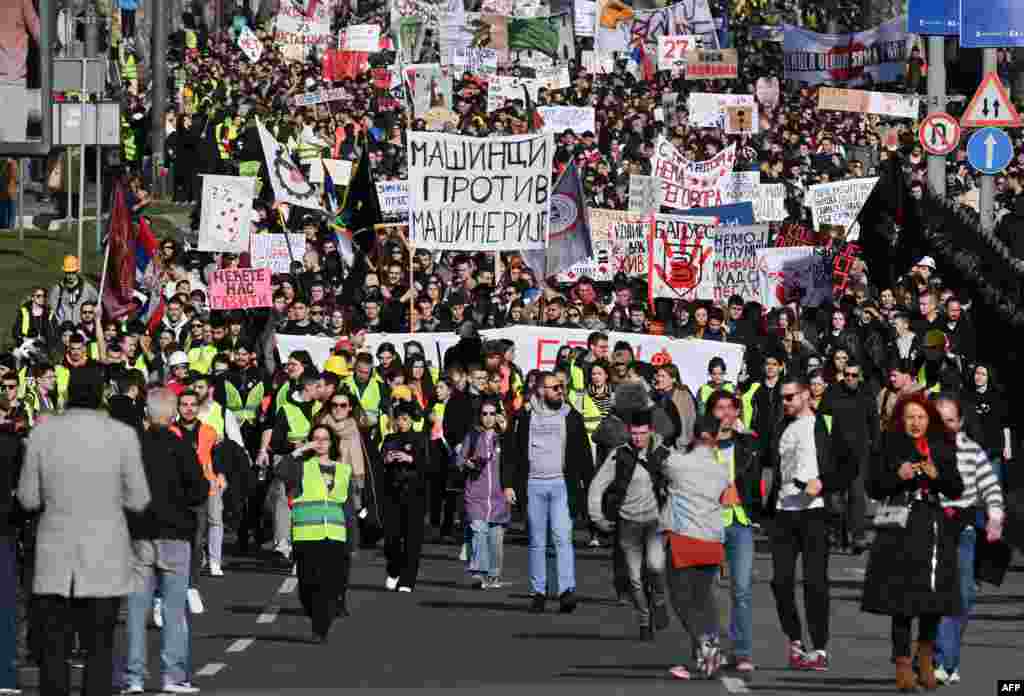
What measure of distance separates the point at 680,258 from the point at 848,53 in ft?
65.5

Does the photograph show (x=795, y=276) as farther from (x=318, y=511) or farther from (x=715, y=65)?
(x=715, y=65)

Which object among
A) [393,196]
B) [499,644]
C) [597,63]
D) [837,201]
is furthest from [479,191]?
[597,63]

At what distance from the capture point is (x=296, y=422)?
2325cm

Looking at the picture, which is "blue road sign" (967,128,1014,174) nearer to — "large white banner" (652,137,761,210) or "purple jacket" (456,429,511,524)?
"large white banner" (652,137,761,210)

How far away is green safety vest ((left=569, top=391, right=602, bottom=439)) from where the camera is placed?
2653cm

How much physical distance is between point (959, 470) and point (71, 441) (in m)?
4.78

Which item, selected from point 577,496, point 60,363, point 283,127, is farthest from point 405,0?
point 577,496

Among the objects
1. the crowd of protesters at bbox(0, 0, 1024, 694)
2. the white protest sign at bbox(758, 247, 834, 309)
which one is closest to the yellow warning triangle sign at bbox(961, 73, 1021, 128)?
the crowd of protesters at bbox(0, 0, 1024, 694)


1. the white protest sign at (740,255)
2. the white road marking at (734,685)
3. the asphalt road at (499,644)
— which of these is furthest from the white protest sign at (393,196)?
the white road marking at (734,685)

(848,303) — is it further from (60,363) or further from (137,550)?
(137,550)

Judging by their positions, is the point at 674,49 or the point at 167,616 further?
the point at 674,49

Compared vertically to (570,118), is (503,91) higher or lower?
higher

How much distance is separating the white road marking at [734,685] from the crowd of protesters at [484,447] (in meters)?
0.19

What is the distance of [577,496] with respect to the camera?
21.9 meters
